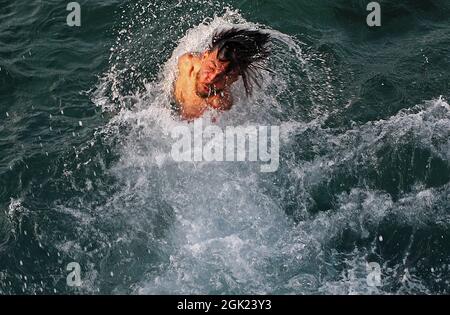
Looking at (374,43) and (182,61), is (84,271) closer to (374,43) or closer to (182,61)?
(182,61)

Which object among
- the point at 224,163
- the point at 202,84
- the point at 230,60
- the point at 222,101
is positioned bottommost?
the point at 224,163

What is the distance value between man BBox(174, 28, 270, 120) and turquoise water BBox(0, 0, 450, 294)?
0.47 m

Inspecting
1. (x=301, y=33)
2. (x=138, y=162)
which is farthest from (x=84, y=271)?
(x=301, y=33)

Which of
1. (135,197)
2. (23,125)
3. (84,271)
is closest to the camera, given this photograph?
(84,271)

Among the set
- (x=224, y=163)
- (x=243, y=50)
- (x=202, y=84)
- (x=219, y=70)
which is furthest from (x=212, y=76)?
(x=224, y=163)

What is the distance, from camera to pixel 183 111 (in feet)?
29.5

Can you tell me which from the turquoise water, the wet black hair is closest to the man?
the wet black hair

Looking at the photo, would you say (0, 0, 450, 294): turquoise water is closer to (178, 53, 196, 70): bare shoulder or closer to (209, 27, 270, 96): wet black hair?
(209, 27, 270, 96): wet black hair

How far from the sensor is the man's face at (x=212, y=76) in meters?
7.87

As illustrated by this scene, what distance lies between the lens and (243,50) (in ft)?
26.7

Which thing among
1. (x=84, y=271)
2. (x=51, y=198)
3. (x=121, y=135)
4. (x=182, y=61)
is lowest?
(x=84, y=271)

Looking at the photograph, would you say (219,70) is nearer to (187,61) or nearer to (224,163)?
(187,61)

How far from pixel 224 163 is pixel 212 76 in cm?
141

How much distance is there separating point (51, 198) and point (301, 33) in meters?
5.04
